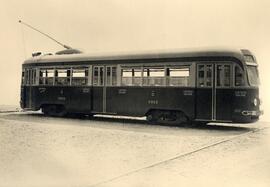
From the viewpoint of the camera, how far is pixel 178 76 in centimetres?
1620

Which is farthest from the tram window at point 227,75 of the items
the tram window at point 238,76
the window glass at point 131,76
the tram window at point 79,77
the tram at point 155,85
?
the tram window at point 79,77

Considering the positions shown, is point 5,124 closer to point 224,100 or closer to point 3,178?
Result: point 224,100

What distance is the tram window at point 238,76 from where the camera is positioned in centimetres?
1517

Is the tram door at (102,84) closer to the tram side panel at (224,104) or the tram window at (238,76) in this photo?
the tram side panel at (224,104)

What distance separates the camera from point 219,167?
29.9 ft

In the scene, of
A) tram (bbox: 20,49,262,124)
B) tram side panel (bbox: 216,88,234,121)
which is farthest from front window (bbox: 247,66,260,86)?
tram side panel (bbox: 216,88,234,121)

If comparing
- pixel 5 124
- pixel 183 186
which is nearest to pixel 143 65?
pixel 5 124

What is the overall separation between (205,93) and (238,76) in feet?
3.89

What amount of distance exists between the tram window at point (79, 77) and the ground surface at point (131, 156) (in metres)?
3.92

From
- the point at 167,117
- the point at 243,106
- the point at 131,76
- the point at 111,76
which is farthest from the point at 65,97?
the point at 243,106

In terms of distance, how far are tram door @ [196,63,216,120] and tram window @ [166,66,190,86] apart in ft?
1.51

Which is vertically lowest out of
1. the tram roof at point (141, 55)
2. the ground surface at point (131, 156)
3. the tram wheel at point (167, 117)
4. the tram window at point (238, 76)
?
the ground surface at point (131, 156)

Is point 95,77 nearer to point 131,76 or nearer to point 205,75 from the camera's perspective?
point 131,76

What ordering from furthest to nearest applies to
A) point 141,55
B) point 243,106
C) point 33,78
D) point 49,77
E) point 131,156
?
point 33,78
point 49,77
point 141,55
point 243,106
point 131,156
